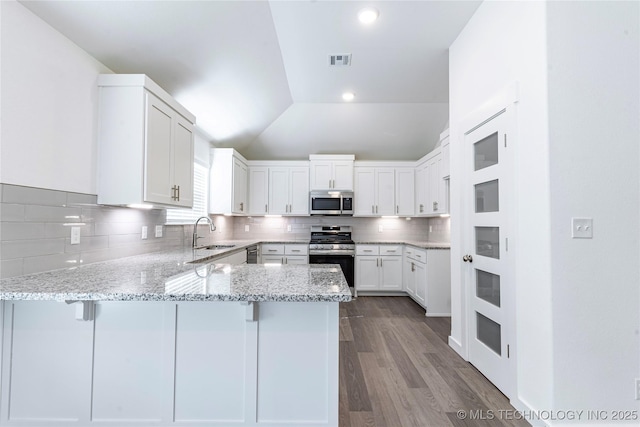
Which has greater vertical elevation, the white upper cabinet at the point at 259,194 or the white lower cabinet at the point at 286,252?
the white upper cabinet at the point at 259,194

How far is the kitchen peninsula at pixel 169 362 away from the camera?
140cm

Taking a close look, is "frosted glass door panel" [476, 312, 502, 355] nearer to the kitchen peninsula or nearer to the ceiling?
the kitchen peninsula

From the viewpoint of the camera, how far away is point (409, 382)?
2.17 meters

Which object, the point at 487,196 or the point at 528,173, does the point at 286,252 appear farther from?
the point at 528,173

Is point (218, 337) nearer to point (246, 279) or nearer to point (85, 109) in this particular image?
point (246, 279)

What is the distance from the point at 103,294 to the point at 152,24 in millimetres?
1889

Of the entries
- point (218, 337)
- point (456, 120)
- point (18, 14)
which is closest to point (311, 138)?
point (456, 120)

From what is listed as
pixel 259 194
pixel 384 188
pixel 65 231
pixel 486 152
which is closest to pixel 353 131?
pixel 384 188

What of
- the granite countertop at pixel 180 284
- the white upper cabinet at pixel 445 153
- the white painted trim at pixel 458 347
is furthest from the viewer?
the white upper cabinet at pixel 445 153

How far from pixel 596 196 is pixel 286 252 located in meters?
3.83

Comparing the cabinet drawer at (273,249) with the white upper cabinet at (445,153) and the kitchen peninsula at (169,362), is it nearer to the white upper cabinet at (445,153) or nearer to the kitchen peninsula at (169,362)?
the white upper cabinet at (445,153)

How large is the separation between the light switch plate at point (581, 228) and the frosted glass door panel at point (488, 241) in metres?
0.49

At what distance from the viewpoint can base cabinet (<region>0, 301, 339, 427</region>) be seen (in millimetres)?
1398

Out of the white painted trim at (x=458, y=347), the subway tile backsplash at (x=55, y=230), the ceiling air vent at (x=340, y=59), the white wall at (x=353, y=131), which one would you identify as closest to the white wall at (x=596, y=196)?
the white painted trim at (x=458, y=347)
